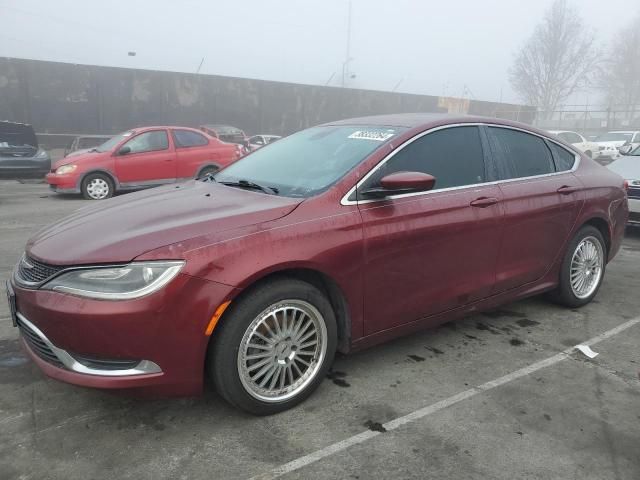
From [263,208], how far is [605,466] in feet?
6.80

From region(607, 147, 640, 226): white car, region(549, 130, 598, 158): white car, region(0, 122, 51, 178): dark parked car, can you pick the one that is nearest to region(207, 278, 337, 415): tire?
region(607, 147, 640, 226): white car

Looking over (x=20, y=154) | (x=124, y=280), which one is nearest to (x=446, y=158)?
(x=124, y=280)

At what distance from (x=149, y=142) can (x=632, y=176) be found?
8.71 meters

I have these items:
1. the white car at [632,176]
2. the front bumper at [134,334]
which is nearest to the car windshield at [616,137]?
the white car at [632,176]

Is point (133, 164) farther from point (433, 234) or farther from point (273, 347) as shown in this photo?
point (273, 347)

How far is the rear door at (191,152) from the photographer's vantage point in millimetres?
11000

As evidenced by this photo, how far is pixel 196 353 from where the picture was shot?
2.51m

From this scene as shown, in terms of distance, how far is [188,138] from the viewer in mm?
11266

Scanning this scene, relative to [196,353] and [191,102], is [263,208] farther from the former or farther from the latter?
[191,102]

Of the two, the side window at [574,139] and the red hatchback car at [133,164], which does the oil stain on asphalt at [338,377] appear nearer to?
the red hatchback car at [133,164]

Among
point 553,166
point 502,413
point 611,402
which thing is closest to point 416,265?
point 502,413

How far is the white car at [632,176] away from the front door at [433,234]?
4.66 metres

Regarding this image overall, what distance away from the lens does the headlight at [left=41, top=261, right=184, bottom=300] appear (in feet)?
7.79

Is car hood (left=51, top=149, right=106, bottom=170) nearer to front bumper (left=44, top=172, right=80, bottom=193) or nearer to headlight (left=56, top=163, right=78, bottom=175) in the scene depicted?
headlight (left=56, top=163, right=78, bottom=175)
